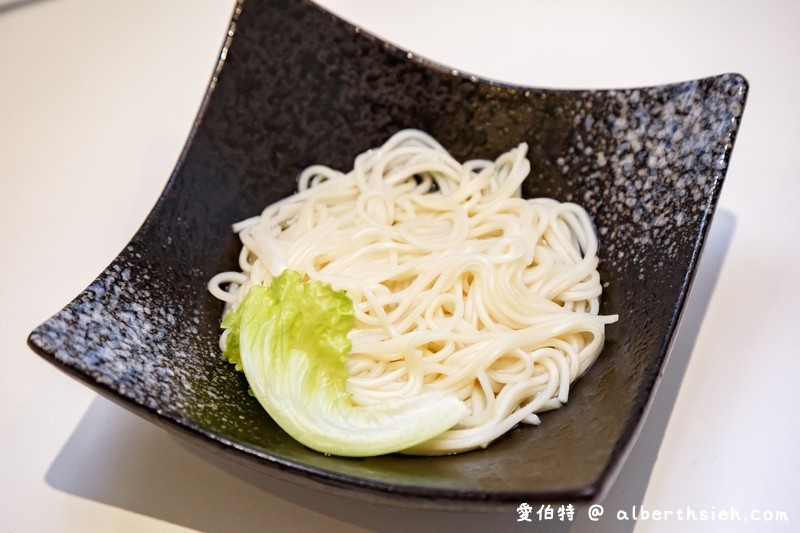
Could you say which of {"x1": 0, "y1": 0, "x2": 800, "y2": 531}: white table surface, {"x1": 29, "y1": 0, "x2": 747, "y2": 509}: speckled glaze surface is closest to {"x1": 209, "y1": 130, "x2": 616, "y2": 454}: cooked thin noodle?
{"x1": 29, "y1": 0, "x2": 747, "y2": 509}: speckled glaze surface

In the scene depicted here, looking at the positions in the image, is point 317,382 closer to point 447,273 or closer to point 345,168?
point 447,273

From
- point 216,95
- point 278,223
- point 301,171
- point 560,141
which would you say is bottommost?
point 278,223

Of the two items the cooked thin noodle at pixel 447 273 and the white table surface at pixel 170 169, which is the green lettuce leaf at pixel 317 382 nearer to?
the cooked thin noodle at pixel 447 273

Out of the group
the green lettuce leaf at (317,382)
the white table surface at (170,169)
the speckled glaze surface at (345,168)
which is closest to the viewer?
the speckled glaze surface at (345,168)

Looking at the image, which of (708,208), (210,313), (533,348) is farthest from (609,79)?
(210,313)

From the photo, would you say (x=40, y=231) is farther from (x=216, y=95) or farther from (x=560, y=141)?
(x=560, y=141)

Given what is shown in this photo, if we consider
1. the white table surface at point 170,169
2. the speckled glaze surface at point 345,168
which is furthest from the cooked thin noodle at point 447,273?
the white table surface at point 170,169

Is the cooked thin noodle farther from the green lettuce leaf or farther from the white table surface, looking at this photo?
the white table surface
